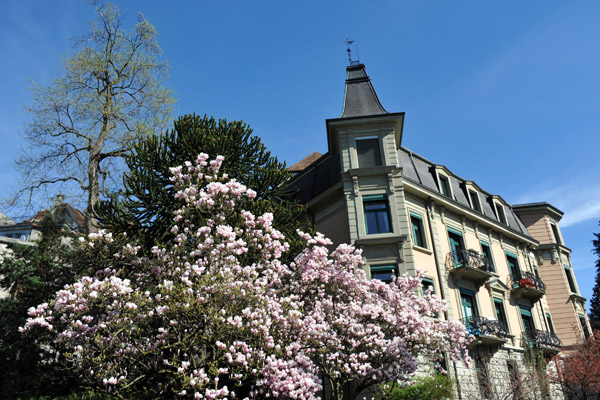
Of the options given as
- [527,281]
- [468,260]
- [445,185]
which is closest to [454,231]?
[468,260]

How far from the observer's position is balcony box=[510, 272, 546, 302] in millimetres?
26906

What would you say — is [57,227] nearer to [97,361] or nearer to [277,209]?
[277,209]

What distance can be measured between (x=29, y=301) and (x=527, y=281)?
87.5 ft

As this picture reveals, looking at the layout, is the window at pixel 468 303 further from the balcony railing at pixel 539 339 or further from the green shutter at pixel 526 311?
the green shutter at pixel 526 311

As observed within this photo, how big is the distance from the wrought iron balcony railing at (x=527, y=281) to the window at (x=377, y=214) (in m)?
11.1

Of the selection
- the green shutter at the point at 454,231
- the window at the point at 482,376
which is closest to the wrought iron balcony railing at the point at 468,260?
the green shutter at the point at 454,231

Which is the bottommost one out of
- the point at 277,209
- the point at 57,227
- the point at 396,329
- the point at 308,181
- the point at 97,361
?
the point at 97,361

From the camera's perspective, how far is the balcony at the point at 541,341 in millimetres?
25480

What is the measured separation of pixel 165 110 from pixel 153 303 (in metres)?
14.7

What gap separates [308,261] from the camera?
1527 centimetres

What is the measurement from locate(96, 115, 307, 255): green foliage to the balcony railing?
16440 millimetres

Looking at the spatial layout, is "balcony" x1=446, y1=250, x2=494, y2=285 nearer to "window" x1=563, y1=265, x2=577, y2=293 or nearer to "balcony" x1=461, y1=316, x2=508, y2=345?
"balcony" x1=461, y1=316, x2=508, y2=345

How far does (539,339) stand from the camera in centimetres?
2567

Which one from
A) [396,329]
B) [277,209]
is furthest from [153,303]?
[396,329]
